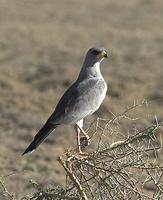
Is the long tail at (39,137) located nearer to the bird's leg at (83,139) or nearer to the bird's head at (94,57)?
the bird's leg at (83,139)

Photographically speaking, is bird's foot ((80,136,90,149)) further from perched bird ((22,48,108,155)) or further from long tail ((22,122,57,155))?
long tail ((22,122,57,155))

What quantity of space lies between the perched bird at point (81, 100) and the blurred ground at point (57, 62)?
128cm

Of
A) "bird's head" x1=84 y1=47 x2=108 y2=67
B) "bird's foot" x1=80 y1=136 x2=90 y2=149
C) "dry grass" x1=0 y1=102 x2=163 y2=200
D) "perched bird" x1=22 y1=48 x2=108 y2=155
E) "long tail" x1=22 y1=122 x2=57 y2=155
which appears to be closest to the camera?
"dry grass" x1=0 y1=102 x2=163 y2=200

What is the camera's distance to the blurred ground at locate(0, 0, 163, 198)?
12.3 metres

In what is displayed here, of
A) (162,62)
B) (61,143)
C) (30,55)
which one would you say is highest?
(30,55)

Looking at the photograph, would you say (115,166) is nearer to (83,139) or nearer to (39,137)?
(83,139)

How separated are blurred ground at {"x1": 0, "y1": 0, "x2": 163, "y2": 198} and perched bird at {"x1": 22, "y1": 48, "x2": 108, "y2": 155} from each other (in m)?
1.28

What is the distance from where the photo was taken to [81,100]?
6.89m

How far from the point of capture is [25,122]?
13797mm

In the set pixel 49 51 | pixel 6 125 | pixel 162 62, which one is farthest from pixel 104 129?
pixel 49 51

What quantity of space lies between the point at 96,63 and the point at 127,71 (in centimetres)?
1164

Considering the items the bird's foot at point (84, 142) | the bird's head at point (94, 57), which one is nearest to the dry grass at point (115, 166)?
the bird's foot at point (84, 142)

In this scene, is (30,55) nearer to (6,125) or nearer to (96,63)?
(6,125)

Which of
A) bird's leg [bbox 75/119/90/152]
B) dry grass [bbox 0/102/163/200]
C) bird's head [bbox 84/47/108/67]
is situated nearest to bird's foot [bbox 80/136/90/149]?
bird's leg [bbox 75/119/90/152]
